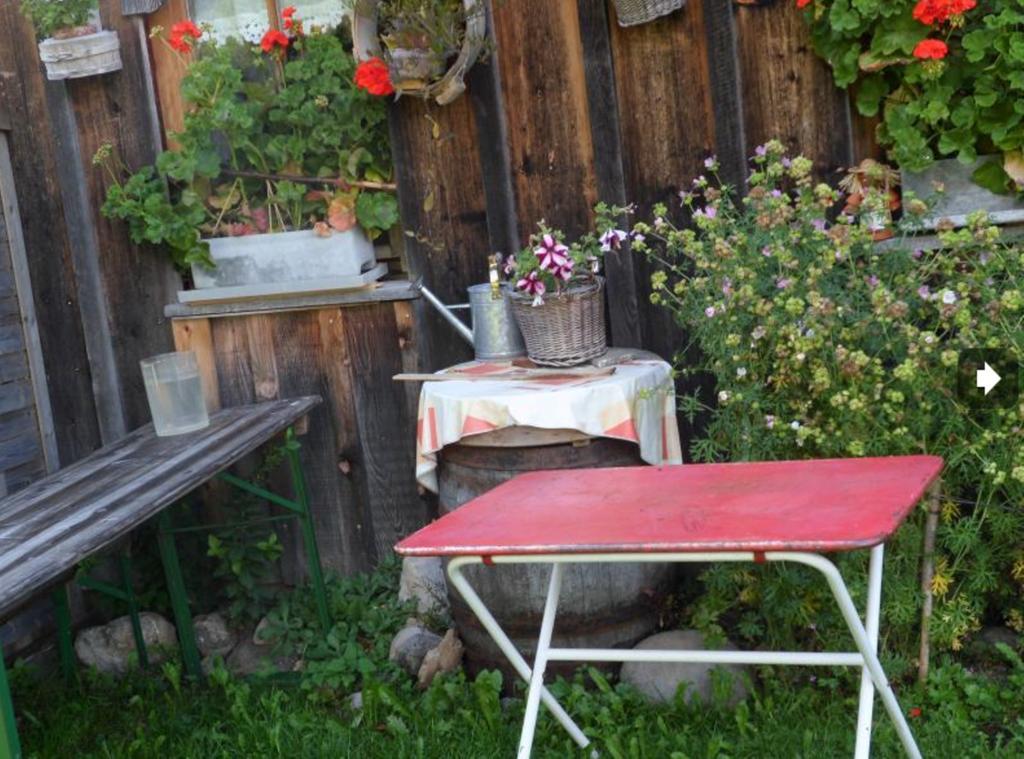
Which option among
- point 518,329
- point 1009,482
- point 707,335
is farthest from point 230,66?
point 1009,482

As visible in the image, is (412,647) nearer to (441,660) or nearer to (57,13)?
(441,660)

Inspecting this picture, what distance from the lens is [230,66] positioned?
14.1 feet

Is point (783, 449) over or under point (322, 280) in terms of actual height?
under

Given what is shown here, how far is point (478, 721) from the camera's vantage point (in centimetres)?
351

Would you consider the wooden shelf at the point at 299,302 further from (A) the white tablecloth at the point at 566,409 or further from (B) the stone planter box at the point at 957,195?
(B) the stone planter box at the point at 957,195

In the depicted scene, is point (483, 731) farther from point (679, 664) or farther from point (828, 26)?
point (828, 26)

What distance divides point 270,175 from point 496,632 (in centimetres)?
226

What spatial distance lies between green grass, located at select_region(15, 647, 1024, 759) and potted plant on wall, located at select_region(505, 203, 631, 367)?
919mm

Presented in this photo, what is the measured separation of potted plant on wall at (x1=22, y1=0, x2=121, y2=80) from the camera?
437 cm

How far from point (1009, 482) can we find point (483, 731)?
4.70 feet

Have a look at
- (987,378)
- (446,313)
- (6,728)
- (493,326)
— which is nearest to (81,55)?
(446,313)

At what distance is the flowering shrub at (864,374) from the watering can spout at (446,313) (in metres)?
0.81

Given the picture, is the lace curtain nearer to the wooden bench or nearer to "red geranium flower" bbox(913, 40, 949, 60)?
the wooden bench

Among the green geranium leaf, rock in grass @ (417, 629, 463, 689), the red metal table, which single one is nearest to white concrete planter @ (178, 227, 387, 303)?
rock in grass @ (417, 629, 463, 689)
